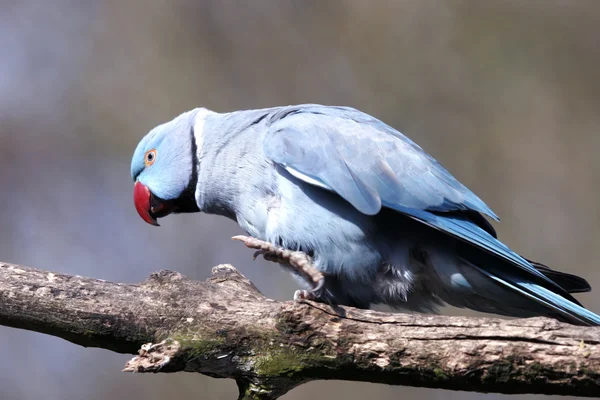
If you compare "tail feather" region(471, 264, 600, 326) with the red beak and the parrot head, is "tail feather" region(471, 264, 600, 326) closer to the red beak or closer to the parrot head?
the parrot head

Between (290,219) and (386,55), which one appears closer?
(290,219)

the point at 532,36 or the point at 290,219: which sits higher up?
the point at 532,36

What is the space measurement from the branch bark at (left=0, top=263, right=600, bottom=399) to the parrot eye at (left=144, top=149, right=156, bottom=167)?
42.7 inches

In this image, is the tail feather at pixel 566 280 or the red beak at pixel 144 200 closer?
the tail feather at pixel 566 280

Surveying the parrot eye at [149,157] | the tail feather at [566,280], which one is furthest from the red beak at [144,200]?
the tail feather at [566,280]

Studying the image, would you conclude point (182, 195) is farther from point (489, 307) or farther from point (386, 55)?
point (386, 55)

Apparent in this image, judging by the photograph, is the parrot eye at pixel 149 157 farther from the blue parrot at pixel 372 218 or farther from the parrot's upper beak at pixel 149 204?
the blue parrot at pixel 372 218

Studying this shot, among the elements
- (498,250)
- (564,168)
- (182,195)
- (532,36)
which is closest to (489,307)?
(498,250)

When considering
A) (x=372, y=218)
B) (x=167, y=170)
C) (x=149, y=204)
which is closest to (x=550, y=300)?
(x=372, y=218)

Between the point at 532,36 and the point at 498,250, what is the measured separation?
4947 mm

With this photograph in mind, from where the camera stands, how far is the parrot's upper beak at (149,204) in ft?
11.6

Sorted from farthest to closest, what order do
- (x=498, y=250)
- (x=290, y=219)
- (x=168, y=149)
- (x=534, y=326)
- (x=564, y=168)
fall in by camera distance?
1. (x=564, y=168)
2. (x=168, y=149)
3. (x=290, y=219)
4. (x=498, y=250)
5. (x=534, y=326)

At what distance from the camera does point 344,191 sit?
278 centimetres

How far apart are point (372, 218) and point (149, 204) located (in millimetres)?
1381
